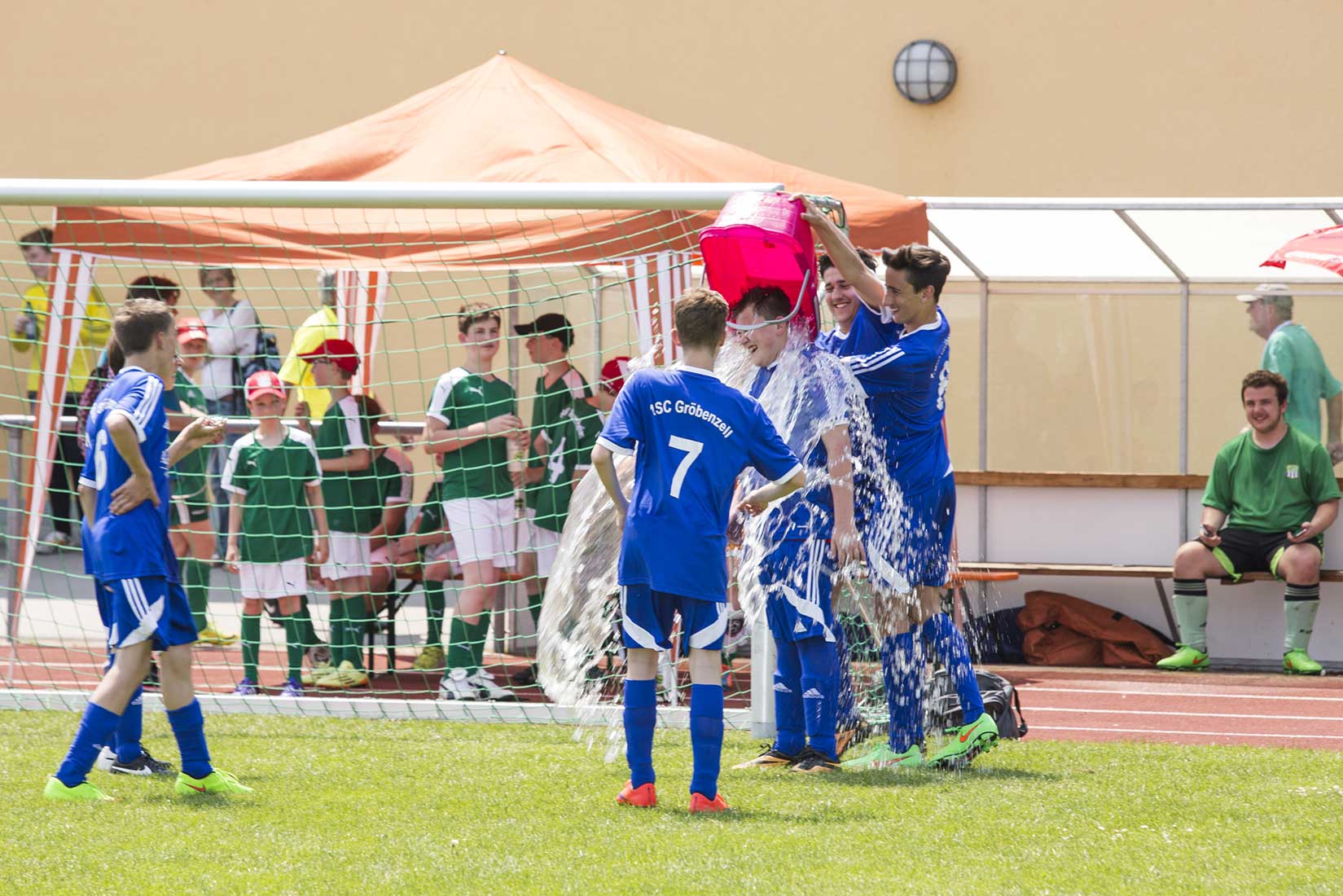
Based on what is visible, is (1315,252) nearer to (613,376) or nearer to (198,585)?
(613,376)

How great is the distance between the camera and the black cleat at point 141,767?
6.01 meters

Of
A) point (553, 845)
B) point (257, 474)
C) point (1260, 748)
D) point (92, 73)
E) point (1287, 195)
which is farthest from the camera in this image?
point (92, 73)

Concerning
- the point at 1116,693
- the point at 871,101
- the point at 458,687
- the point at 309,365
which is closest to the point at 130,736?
the point at 458,687

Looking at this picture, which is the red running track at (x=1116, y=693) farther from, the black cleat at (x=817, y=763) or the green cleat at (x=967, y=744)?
the black cleat at (x=817, y=763)

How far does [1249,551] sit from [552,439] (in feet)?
12.7

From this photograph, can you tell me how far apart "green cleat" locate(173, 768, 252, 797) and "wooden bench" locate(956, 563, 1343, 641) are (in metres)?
4.91

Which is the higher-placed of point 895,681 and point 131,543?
point 131,543

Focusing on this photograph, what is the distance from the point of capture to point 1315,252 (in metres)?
7.97

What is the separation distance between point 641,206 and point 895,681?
2.29 meters

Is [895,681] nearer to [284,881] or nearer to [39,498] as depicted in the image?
[284,881]

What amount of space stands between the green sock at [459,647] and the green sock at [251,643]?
900 millimetres

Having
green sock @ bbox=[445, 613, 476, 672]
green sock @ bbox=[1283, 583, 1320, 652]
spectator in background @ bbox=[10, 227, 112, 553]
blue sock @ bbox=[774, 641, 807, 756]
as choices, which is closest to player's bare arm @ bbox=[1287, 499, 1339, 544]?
green sock @ bbox=[1283, 583, 1320, 652]

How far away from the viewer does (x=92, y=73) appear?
15.1 metres

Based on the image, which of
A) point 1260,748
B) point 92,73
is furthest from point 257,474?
point 92,73
